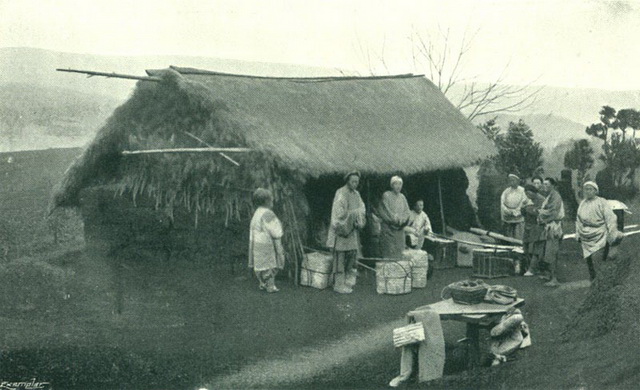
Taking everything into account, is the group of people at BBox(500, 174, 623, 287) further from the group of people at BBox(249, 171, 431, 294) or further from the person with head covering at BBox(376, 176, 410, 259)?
the group of people at BBox(249, 171, 431, 294)

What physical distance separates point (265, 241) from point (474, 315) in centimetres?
421

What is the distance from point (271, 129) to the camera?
11.8 meters

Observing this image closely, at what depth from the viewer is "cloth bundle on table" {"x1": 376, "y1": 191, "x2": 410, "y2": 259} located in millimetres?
11781

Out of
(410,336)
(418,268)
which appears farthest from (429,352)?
(418,268)

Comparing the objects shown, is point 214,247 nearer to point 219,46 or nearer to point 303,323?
point 303,323

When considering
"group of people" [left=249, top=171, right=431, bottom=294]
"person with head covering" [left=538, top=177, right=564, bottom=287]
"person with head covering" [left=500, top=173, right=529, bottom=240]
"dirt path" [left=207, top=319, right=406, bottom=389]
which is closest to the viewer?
"dirt path" [left=207, top=319, right=406, bottom=389]

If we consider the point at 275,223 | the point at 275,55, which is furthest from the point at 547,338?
the point at 275,55

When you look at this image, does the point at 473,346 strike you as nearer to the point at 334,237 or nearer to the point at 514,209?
the point at 334,237

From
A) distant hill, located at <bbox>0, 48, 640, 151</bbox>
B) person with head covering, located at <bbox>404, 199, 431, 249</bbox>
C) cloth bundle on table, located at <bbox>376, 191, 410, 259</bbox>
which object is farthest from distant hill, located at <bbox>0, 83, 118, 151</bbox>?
cloth bundle on table, located at <bbox>376, 191, 410, 259</bbox>

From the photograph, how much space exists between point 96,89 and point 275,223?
29.4 m

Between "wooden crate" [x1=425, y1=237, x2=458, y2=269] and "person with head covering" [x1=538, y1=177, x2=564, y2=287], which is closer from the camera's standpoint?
"person with head covering" [x1=538, y1=177, x2=564, y2=287]

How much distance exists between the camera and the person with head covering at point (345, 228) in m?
10.9

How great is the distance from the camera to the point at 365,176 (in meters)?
12.8

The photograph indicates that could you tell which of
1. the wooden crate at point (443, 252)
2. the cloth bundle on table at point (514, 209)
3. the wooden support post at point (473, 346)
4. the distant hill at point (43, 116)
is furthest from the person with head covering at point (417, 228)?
the distant hill at point (43, 116)
